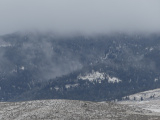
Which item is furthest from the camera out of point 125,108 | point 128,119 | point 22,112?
point 125,108

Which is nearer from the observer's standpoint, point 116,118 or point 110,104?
point 116,118

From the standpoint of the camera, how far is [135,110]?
146500mm

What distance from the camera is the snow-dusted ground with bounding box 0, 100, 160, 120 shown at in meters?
130

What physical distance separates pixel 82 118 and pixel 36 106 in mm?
19502

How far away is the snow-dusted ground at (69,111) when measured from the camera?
13038 centimetres

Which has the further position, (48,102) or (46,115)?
(48,102)

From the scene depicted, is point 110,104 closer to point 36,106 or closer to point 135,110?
point 135,110

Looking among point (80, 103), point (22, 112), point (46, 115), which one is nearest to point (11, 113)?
point (22, 112)

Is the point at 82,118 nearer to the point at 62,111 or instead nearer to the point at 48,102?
the point at 62,111

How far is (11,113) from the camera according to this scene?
13825 centimetres

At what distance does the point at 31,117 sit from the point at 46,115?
4.31 meters

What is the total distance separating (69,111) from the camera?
5305 inches

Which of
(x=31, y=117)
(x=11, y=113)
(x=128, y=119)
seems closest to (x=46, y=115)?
(x=31, y=117)

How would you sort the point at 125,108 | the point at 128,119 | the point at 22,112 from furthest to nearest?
the point at 125,108 → the point at 22,112 → the point at 128,119
